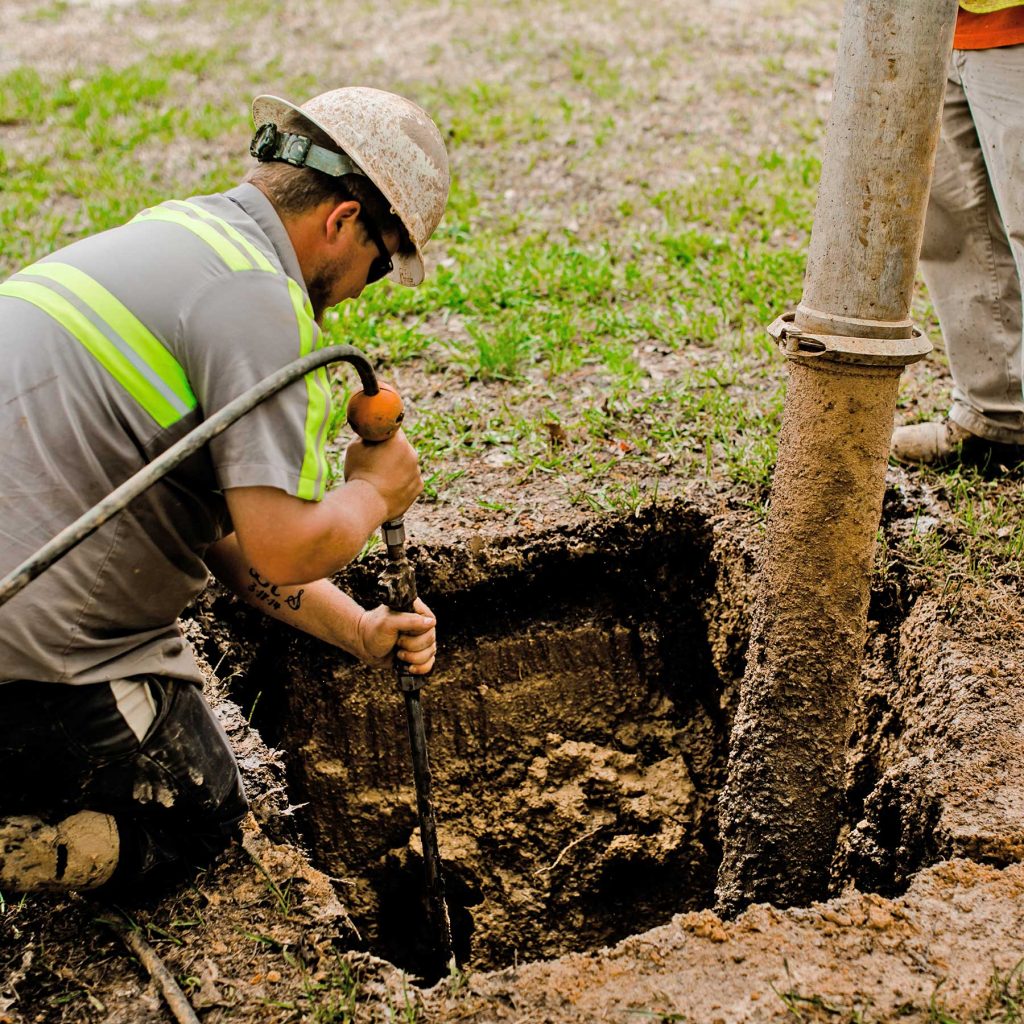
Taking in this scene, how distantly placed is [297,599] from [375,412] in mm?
626

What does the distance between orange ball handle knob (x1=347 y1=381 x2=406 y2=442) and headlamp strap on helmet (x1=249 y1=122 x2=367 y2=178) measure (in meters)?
0.43

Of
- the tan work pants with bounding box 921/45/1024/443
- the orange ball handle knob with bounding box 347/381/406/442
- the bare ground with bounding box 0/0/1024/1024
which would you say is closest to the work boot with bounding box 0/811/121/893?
the bare ground with bounding box 0/0/1024/1024

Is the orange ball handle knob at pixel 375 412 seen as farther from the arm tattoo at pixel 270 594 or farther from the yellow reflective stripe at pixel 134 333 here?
the arm tattoo at pixel 270 594

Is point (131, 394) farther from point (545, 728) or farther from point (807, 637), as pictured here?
point (545, 728)

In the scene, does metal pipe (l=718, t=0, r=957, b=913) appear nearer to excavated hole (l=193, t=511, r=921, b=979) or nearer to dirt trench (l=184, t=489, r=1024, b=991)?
dirt trench (l=184, t=489, r=1024, b=991)

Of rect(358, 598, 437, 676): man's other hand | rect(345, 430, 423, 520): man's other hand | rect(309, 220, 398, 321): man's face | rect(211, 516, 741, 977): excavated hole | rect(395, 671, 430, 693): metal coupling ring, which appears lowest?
rect(211, 516, 741, 977): excavated hole

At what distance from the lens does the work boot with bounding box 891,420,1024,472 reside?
11.2 feet

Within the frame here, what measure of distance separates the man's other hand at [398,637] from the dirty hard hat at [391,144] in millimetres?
786

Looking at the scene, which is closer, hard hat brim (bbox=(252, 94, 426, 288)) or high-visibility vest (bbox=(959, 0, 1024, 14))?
hard hat brim (bbox=(252, 94, 426, 288))

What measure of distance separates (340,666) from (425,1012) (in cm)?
144

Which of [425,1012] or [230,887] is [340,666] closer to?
[230,887]

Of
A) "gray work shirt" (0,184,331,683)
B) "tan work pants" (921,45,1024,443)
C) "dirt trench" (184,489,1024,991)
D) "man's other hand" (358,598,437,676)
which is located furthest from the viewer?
"tan work pants" (921,45,1024,443)

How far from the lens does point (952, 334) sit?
340 cm

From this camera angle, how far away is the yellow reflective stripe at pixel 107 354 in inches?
71.9
